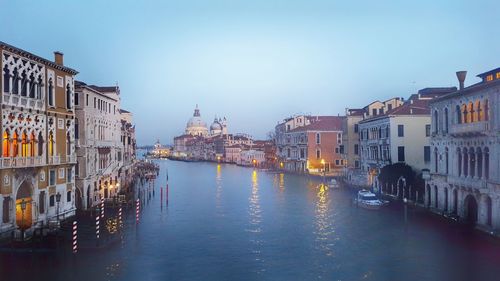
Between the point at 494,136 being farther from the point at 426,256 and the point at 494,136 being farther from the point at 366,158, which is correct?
the point at 366,158

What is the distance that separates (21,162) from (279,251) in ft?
38.0

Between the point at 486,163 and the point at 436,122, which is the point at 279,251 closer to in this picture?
the point at 486,163

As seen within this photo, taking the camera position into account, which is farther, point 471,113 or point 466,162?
point 466,162

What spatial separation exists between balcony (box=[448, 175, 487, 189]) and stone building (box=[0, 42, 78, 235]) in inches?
774

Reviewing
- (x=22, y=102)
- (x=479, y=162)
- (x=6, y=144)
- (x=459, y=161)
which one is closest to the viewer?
(x=6, y=144)

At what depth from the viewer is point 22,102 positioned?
21.1 metres

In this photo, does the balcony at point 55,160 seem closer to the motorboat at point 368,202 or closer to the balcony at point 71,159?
the balcony at point 71,159

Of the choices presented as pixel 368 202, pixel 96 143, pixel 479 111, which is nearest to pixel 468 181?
pixel 479 111

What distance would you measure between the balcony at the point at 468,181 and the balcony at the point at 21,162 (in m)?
20.1

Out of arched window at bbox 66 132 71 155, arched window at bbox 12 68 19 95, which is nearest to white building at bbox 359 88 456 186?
arched window at bbox 66 132 71 155

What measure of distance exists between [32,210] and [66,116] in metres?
5.68

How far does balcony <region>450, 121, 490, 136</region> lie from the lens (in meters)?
21.6

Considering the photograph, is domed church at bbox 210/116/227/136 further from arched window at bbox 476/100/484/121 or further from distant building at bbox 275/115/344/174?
arched window at bbox 476/100/484/121

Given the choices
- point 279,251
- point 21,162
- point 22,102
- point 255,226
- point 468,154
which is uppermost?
point 22,102
